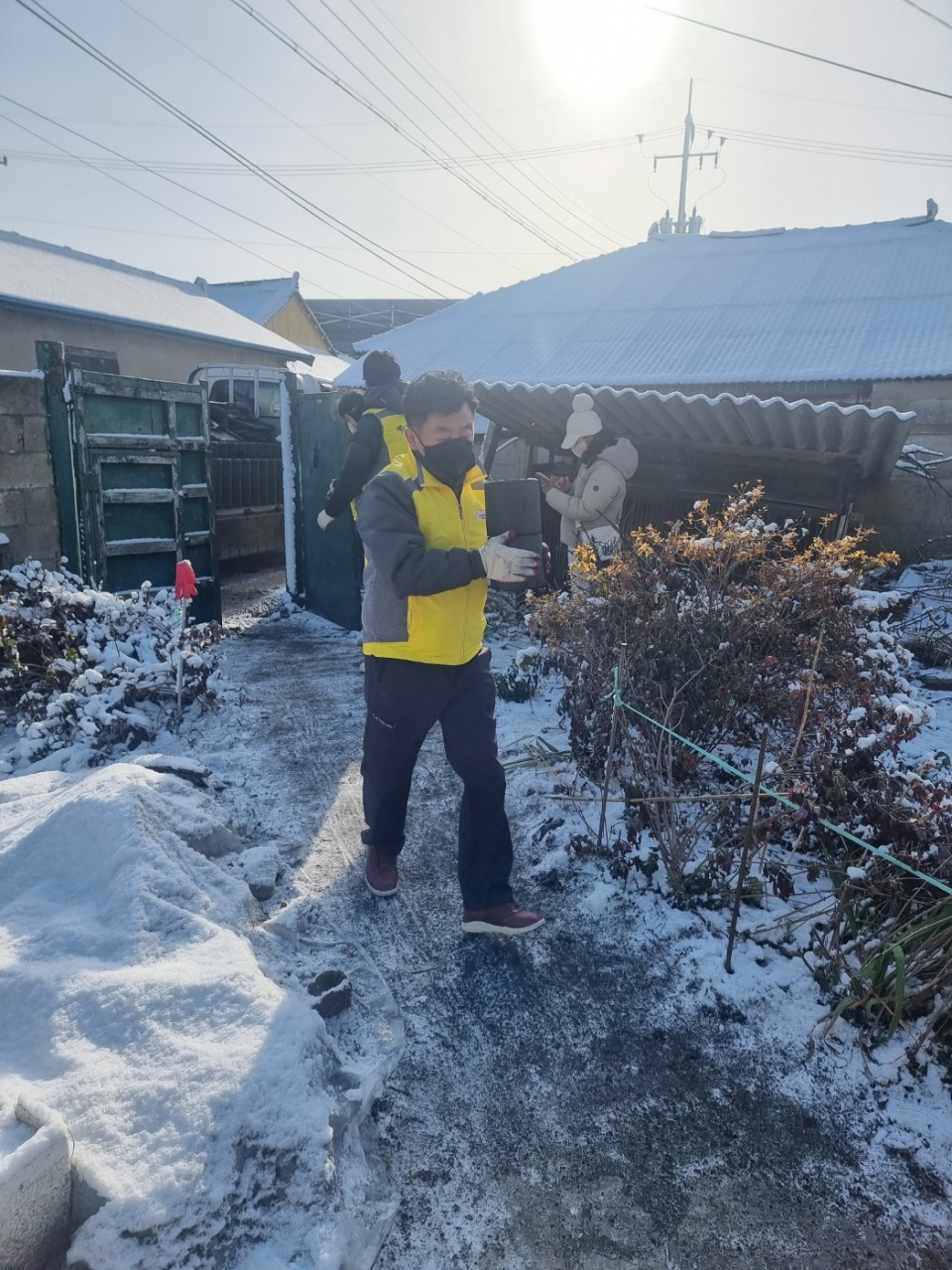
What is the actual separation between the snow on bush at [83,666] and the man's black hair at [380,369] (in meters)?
1.79

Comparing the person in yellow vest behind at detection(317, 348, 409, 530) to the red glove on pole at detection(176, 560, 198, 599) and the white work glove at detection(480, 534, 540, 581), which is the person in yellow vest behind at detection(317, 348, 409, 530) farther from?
the white work glove at detection(480, 534, 540, 581)

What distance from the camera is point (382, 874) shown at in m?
2.72

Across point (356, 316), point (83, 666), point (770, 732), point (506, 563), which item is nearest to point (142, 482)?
point (83, 666)

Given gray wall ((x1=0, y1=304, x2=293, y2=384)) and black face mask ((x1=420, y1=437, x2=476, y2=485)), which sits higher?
gray wall ((x1=0, y1=304, x2=293, y2=384))

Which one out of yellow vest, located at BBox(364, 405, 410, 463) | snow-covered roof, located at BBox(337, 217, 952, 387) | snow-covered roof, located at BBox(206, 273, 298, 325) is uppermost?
snow-covered roof, located at BBox(206, 273, 298, 325)

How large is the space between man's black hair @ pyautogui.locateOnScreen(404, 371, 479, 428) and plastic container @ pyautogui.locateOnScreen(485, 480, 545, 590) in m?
0.32

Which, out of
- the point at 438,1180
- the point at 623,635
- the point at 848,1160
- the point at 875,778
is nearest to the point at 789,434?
the point at 623,635

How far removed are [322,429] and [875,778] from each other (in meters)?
5.15

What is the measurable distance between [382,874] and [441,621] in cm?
102

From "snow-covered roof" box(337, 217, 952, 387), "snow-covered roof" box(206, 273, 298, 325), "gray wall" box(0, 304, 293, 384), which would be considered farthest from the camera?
"snow-covered roof" box(206, 273, 298, 325)

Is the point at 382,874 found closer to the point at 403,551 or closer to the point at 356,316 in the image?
the point at 403,551

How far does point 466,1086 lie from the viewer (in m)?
1.92

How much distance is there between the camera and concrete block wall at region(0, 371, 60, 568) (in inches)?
176

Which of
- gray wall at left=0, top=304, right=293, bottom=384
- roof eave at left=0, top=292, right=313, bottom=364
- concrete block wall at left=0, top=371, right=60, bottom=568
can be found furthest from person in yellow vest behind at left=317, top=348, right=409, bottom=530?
roof eave at left=0, top=292, right=313, bottom=364
